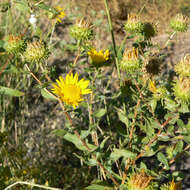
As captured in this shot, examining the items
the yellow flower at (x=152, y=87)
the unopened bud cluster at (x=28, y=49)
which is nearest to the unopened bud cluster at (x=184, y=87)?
the yellow flower at (x=152, y=87)

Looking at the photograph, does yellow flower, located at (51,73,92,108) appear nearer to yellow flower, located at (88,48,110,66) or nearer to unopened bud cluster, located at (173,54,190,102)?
yellow flower, located at (88,48,110,66)

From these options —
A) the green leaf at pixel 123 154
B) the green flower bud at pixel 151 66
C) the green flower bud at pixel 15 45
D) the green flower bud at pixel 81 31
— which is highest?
the green flower bud at pixel 81 31

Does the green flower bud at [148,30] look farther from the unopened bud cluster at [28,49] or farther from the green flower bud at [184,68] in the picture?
the unopened bud cluster at [28,49]

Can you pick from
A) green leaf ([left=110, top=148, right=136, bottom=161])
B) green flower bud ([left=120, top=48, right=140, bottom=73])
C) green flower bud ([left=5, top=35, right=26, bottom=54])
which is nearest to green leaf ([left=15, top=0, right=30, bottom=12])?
green flower bud ([left=5, top=35, right=26, bottom=54])

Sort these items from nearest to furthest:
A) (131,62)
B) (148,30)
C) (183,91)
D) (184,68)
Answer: (183,91) < (184,68) < (131,62) < (148,30)

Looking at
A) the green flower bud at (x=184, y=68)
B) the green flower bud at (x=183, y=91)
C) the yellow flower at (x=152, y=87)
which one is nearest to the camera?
the green flower bud at (x=183, y=91)

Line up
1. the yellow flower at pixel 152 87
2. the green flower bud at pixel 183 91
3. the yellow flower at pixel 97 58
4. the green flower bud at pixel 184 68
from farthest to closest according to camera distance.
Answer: the yellow flower at pixel 97 58
the yellow flower at pixel 152 87
the green flower bud at pixel 184 68
the green flower bud at pixel 183 91

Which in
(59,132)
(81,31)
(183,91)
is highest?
(81,31)

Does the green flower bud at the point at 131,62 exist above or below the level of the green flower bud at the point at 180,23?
below

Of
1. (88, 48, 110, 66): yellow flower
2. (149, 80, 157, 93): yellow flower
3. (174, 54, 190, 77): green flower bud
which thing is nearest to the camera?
(174, 54, 190, 77): green flower bud

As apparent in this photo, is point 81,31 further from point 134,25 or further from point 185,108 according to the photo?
point 185,108

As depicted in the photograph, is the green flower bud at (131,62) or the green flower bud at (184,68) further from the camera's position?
the green flower bud at (131,62)

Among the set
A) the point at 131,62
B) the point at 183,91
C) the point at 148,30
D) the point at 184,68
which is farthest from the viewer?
the point at 148,30

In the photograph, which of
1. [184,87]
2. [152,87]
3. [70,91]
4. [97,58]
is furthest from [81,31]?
[184,87]
